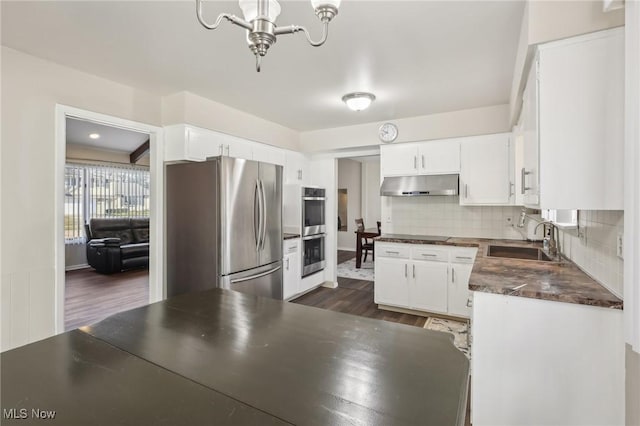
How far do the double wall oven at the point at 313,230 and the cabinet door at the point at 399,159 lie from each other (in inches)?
42.3

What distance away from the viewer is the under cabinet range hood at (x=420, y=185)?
3.70 m

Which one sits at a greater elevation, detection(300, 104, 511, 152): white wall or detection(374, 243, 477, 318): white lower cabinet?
detection(300, 104, 511, 152): white wall

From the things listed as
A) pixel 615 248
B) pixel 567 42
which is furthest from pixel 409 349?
pixel 567 42

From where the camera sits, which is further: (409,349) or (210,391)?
(409,349)

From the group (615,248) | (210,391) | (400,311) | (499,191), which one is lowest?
(400,311)

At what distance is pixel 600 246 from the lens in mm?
1675

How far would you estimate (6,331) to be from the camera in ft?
7.22

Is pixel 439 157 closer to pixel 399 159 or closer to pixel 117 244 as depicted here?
pixel 399 159

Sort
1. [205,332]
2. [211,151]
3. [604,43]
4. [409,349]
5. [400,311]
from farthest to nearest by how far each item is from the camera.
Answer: [400,311], [211,151], [604,43], [205,332], [409,349]

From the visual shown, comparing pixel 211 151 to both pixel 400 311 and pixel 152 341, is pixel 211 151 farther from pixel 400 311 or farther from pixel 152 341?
pixel 400 311

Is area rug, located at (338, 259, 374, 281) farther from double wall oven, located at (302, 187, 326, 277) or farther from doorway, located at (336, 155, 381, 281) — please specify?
doorway, located at (336, 155, 381, 281)

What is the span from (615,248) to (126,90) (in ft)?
12.3

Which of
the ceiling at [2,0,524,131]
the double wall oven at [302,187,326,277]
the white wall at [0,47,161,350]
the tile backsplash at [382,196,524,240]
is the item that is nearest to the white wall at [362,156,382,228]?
the double wall oven at [302,187,326,277]

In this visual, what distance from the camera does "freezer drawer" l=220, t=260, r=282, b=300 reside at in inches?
113
